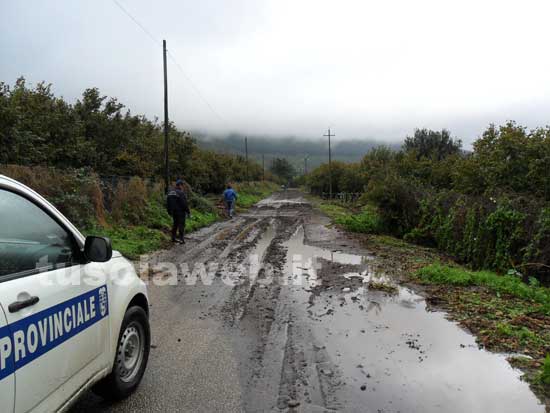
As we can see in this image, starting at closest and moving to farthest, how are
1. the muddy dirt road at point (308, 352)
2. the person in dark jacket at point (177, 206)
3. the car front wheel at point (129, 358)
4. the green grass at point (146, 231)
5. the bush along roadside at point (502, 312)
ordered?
1. the car front wheel at point (129, 358)
2. the muddy dirt road at point (308, 352)
3. the bush along roadside at point (502, 312)
4. the green grass at point (146, 231)
5. the person in dark jacket at point (177, 206)

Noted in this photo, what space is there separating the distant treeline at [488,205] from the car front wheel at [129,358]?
25.2 ft

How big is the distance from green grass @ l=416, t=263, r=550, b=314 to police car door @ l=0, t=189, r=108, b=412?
629cm

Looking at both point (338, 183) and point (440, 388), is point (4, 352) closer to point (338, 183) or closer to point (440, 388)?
point (440, 388)

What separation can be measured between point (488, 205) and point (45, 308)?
33.3 ft

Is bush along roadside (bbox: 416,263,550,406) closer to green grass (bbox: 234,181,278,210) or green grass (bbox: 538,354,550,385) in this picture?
green grass (bbox: 538,354,550,385)

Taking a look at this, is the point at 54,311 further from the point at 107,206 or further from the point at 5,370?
the point at 107,206

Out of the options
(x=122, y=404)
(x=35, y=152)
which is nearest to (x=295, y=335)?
(x=122, y=404)

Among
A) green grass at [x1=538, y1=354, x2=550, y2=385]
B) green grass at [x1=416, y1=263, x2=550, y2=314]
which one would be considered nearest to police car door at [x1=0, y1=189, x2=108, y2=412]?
green grass at [x1=538, y1=354, x2=550, y2=385]

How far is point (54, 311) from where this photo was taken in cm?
230

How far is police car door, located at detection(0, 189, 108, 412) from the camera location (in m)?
2.01

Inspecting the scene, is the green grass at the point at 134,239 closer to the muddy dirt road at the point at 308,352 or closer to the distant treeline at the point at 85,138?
the muddy dirt road at the point at 308,352

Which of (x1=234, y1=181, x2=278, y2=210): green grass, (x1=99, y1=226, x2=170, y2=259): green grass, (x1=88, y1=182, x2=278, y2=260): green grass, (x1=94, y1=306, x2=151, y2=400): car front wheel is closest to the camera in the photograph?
(x1=94, y1=306, x2=151, y2=400): car front wheel

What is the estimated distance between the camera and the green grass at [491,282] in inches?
259

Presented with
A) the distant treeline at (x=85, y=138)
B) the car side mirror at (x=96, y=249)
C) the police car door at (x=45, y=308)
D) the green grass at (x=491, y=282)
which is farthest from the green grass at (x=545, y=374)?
the distant treeline at (x=85, y=138)
